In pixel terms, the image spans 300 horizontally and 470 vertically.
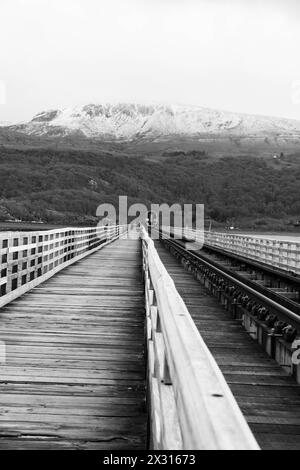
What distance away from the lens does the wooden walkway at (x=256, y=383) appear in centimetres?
532

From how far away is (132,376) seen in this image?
6.60 metres

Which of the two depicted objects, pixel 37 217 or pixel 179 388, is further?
pixel 37 217

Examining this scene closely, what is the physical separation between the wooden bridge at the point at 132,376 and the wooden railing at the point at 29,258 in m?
0.06

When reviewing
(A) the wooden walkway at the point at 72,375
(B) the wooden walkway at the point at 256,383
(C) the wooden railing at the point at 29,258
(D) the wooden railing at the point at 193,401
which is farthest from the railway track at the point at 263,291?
(D) the wooden railing at the point at 193,401

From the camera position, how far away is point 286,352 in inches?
308

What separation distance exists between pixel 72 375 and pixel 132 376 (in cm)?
60

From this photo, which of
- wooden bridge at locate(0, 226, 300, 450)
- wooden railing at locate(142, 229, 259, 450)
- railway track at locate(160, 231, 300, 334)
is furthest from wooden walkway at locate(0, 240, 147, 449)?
railway track at locate(160, 231, 300, 334)

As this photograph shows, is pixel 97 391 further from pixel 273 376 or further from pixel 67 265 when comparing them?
pixel 67 265

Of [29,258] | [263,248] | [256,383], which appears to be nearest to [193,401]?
[256,383]

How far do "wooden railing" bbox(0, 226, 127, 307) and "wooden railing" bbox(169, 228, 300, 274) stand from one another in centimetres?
752

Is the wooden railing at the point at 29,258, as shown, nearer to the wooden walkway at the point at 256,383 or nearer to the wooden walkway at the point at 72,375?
the wooden walkway at the point at 72,375
